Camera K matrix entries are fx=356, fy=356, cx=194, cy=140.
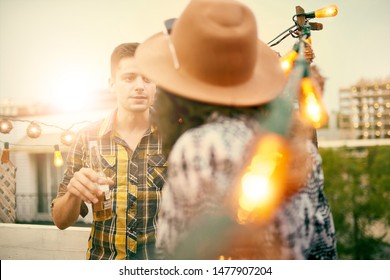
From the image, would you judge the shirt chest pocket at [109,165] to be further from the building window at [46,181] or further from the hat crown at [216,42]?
the building window at [46,181]

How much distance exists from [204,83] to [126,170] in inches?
32.1

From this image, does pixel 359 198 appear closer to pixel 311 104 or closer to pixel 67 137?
pixel 67 137

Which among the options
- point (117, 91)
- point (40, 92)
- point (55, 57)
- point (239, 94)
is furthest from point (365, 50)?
point (40, 92)

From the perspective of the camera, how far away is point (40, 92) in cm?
271

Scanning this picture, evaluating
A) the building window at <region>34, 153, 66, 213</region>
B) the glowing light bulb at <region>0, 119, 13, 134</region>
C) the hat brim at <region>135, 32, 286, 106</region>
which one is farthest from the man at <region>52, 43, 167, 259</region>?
the building window at <region>34, 153, 66, 213</region>

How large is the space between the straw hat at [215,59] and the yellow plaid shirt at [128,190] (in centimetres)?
69

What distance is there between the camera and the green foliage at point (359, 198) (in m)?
4.75

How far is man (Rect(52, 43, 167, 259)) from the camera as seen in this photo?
1.61m

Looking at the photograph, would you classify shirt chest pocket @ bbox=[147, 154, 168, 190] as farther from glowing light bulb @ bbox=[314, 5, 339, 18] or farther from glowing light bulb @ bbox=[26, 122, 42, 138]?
glowing light bulb @ bbox=[26, 122, 42, 138]

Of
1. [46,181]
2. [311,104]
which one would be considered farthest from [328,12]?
[46,181]

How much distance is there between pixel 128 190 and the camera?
5.38 feet

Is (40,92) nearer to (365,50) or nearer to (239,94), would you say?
(239,94)
